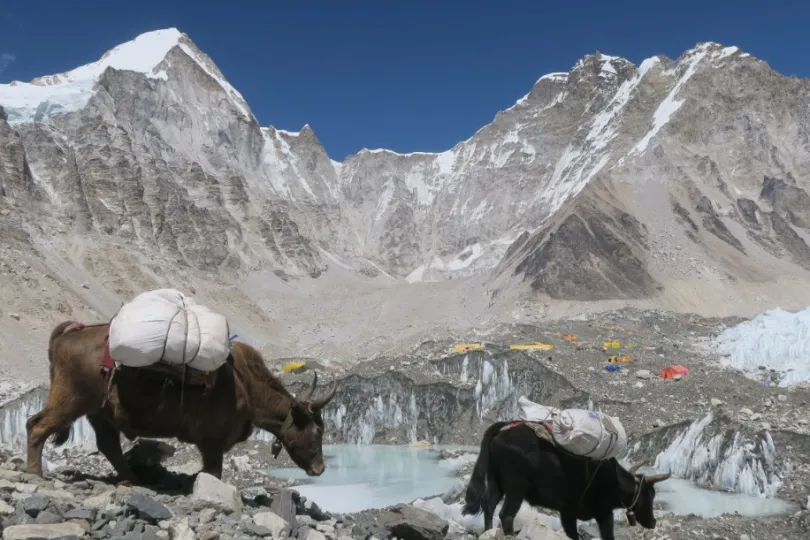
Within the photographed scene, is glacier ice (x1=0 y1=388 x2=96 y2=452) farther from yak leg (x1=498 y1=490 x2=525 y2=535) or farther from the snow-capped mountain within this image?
the snow-capped mountain

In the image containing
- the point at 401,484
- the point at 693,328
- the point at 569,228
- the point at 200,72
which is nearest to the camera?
the point at 401,484

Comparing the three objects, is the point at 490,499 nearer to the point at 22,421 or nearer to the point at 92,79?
the point at 22,421

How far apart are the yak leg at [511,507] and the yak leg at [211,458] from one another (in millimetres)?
2888

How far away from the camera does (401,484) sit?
1611 centimetres

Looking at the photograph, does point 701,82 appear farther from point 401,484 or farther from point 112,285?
point 401,484

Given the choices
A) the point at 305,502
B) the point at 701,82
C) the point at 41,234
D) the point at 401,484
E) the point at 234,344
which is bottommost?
the point at 401,484

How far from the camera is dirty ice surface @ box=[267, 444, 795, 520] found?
11875 mm

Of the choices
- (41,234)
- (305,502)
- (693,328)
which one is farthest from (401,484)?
(41,234)

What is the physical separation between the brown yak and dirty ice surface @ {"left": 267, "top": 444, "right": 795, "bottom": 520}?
12.8 feet

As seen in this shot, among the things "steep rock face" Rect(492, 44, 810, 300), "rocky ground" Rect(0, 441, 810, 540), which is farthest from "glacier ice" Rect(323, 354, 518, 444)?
"steep rock face" Rect(492, 44, 810, 300)

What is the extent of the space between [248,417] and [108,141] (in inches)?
3296

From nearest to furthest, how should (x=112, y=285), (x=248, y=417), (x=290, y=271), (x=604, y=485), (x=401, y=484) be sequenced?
(x=248, y=417)
(x=604, y=485)
(x=401, y=484)
(x=112, y=285)
(x=290, y=271)

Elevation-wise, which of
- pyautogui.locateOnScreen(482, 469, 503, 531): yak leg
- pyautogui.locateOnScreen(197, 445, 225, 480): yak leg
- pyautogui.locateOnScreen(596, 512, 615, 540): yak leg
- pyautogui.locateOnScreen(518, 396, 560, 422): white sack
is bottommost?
pyautogui.locateOnScreen(596, 512, 615, 540): yak leg

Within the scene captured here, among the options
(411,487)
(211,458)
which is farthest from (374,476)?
(211,458)
